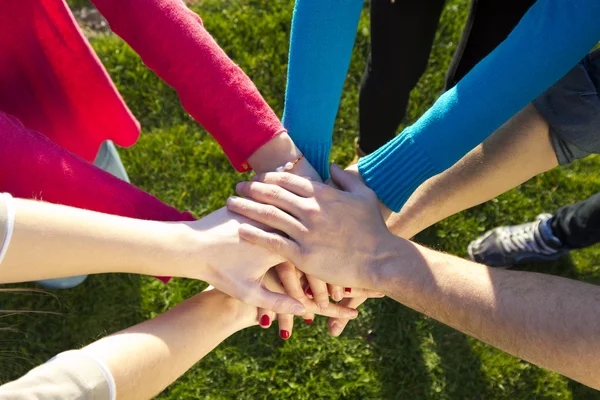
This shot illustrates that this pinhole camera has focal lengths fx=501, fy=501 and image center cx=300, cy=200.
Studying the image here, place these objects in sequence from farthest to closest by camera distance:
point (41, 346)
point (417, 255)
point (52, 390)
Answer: point (41, 346)
point (417, 255)
point (52, 390)

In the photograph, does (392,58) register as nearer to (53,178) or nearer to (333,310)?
(333,310)

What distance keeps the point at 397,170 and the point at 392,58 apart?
55cm

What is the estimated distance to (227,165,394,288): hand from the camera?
4.93 feet

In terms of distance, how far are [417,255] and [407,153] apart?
307 mm

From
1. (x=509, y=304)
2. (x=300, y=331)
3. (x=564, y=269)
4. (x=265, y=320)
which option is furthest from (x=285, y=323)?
(x=564, y=269)

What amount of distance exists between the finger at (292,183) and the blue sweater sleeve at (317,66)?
15 centimetres

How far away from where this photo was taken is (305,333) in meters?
2.35

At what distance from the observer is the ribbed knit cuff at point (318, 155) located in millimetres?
1646

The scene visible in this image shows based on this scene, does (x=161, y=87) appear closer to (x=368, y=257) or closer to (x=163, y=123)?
(x=163, y=123)

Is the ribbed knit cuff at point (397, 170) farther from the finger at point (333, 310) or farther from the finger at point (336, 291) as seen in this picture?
the finger at point (333, 310)

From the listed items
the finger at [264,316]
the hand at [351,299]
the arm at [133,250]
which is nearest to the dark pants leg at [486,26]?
the hand at [351,299]

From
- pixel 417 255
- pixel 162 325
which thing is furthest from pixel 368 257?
pixel 162 325

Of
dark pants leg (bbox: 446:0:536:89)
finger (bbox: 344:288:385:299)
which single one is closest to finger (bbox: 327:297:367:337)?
finger (bbox: 344:288:385:299)

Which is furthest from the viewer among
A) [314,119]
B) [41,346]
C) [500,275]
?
[41,346]
